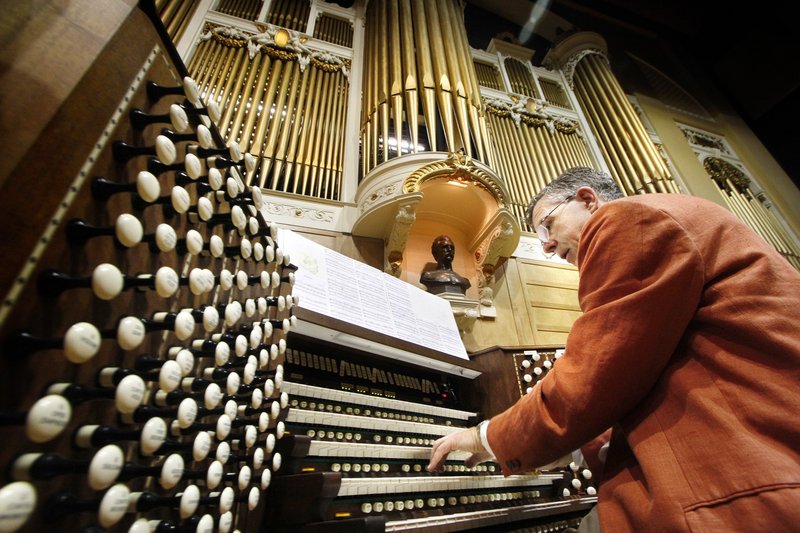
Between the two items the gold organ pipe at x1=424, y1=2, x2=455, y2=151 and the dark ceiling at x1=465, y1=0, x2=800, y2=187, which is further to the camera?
the dark ceiling at x1=465, y1=0, x2=800, y2=187

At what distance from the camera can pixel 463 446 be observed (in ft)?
3.79

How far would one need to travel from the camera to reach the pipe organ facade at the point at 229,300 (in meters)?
0.45

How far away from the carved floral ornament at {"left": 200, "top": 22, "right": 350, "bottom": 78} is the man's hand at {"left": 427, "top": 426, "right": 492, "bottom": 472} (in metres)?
4.44

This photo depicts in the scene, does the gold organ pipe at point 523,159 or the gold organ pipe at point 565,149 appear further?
the gold organ pipe at point 565,149

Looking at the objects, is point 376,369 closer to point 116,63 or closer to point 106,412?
point 106,412

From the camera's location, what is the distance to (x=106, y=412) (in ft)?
1.76

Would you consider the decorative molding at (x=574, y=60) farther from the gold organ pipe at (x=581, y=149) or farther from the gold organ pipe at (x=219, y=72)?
the gold organ pipe at (x=219, y=72)

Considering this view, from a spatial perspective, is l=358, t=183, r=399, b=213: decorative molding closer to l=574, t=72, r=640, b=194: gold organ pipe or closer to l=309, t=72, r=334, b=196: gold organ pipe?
l=309, t=72, r=334, b=196: gold organ pipe

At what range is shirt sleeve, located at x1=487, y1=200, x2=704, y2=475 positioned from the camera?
2.62 ft

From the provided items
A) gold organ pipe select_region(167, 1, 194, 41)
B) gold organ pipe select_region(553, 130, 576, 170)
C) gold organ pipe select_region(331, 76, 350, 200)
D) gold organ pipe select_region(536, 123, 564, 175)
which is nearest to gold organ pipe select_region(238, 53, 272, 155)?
gold organ pipe select_region(331, 76, 350, 200)

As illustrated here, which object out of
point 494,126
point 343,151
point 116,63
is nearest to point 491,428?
point 116,63

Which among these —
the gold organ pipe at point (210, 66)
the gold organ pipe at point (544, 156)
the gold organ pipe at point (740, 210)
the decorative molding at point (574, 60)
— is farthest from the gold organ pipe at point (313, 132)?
the gold organ pipe at point (740, 210)

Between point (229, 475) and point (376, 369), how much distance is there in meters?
1.11

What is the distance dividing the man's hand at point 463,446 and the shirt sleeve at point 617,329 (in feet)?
0.52
